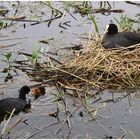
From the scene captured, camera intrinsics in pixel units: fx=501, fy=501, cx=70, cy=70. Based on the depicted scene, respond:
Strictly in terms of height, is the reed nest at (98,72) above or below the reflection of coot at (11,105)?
above

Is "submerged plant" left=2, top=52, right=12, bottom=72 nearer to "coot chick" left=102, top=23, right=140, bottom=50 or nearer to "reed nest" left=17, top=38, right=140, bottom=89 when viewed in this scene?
"reed nest" left=17, top=38, right=140, bottom=89

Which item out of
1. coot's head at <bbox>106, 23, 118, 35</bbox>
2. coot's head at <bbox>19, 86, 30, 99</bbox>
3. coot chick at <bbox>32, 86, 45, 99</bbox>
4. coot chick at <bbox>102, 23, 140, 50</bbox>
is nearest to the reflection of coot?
coot's head at <bbox>19, 86, 30, 99</bbox>

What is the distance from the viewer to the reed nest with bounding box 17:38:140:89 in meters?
7.04

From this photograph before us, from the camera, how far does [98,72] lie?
7.28 m

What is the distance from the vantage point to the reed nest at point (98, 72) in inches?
277

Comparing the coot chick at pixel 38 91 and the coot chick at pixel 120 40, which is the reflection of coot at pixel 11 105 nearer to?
the coot chick at pixel 38 91

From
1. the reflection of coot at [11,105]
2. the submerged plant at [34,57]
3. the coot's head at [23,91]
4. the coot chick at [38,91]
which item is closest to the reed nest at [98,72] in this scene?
the submerged plant at [34,57]

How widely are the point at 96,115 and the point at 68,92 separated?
88cm

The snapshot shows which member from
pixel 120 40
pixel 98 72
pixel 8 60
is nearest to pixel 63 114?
pixel 98 72

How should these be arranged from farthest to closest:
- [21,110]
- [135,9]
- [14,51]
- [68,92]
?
[135,9] < [14,51] < [68,92] < [21,110]

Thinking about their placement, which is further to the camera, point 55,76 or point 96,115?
point 55,76

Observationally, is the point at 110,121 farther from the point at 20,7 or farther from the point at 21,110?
the point at 20,7

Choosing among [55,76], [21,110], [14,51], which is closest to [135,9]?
[14,51]

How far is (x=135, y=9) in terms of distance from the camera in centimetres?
1070
